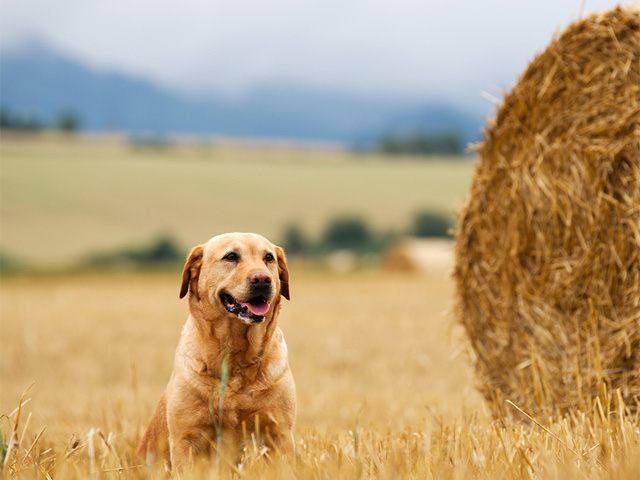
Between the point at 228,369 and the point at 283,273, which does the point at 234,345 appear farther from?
the point at 283,273

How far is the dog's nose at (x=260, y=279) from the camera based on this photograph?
2.81m

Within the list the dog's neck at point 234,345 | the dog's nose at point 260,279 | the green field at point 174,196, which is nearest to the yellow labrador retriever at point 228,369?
the dog's neck at point 234,345

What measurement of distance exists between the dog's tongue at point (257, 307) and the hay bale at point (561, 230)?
2.38 meters

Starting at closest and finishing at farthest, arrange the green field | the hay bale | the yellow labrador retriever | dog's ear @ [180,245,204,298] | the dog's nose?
the dog's nose, the yellow labrador retriever, dog's ear @ [180,245,204,298], the hay bale, the green field

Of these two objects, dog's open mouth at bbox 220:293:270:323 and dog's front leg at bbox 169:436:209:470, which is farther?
dog's front leg at bbox 169:436:209:470

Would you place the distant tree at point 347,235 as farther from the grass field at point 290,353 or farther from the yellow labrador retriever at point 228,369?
the yellow labrador retriever at point 228,369

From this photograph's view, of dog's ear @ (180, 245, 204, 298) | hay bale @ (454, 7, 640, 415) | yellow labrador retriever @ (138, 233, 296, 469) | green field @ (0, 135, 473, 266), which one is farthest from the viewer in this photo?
green field @ (0, 135, 473, 266)

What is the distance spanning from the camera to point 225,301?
3.04 meters

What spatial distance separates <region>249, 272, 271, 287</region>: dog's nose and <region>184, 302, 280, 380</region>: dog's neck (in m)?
0.26

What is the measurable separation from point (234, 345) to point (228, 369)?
Result: 0.35 ft

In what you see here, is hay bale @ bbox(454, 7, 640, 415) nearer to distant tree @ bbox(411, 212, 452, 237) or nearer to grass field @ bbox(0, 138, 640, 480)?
grass field @ bbox(0, 138, 640, 480)

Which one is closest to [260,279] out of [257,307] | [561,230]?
[257,307]

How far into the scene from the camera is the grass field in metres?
2.92

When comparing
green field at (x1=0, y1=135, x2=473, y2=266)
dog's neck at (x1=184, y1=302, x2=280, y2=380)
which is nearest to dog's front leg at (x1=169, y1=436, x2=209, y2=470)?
dog's neck at (x1=184, y1=302, x2=280, y2=380)
